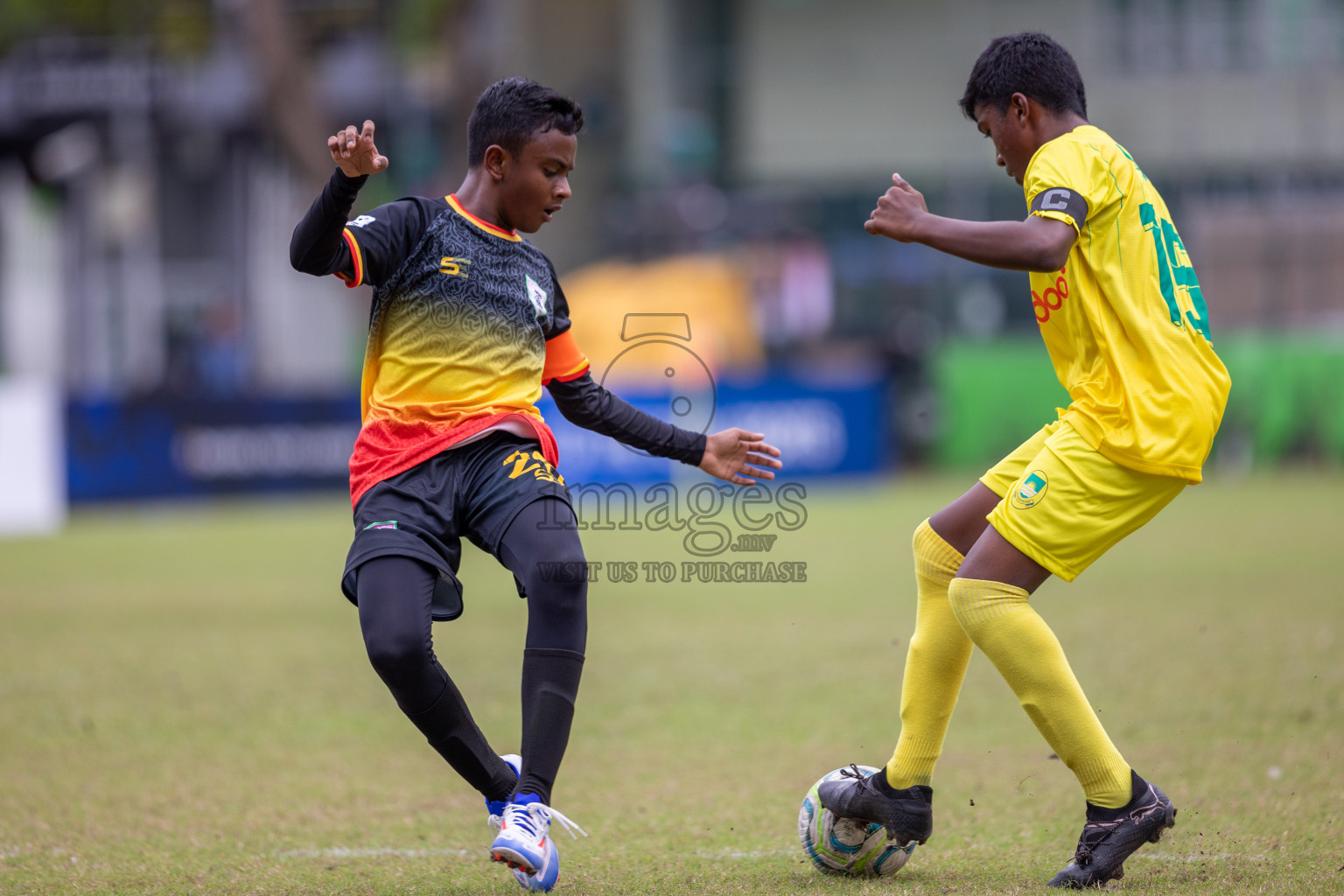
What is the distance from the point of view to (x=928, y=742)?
163 inches

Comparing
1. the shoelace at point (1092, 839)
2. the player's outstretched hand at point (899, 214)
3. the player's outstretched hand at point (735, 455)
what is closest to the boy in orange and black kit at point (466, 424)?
the player's outstretched hand at point (735, 455)

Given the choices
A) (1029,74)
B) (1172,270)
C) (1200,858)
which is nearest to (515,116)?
(1029,74)

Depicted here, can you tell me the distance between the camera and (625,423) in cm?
446

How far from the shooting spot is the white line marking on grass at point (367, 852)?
4.37 metres

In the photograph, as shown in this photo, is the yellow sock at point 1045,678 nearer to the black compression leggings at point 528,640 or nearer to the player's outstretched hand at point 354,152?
the black compression leggings at point 528,640

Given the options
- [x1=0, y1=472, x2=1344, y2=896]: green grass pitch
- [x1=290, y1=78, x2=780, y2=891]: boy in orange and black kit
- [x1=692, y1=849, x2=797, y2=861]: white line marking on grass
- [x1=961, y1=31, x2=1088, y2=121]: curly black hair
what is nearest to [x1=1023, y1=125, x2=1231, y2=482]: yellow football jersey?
[x1=961, y1=31, x2=1088, y2=121]: curly black hair

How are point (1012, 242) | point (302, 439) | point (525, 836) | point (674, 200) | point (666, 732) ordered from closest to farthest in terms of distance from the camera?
1. point (1012, 242)
2. point (525, 836)
3. point (666, 732)
4. point (302, 439)
5. point (674, 200)

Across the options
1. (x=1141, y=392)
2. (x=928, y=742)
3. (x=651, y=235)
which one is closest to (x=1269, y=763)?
(x=928, y=742)

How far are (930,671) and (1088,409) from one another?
858 millimetres

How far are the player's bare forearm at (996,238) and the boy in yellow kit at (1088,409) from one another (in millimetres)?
40

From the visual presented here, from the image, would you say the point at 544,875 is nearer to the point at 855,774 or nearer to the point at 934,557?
the point at 855,774

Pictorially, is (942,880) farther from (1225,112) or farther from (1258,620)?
(1225,112)

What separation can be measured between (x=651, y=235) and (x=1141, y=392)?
67.9 ft

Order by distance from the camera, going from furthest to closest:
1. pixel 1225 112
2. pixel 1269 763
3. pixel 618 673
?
pixel 1225 112, pixel 618 673, pixel 1269 763
